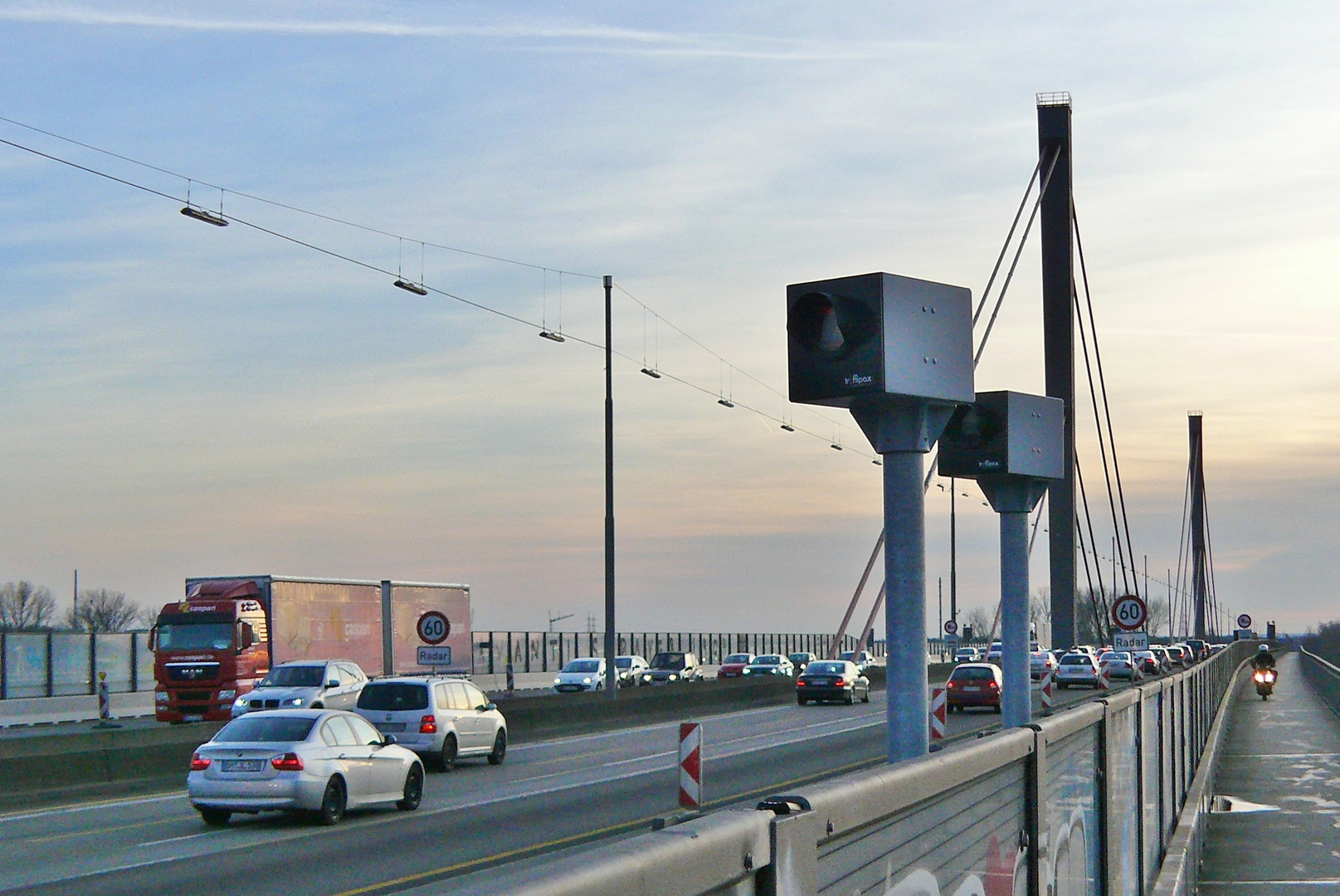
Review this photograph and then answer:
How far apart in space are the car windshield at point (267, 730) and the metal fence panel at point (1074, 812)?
13.4 meters

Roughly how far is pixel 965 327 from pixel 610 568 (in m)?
28.2

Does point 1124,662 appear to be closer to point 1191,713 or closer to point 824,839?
point 1191,713

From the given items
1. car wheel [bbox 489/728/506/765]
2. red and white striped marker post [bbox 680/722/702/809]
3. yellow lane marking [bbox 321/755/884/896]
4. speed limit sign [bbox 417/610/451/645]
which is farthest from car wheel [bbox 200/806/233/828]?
speed limit sign [bbox 417/610/451/645]

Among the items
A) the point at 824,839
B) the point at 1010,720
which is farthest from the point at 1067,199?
the point at 824,839

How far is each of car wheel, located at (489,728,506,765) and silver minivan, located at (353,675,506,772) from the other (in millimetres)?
701

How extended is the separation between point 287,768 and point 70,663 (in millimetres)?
32671

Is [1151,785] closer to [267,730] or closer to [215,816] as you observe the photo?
[267,730]

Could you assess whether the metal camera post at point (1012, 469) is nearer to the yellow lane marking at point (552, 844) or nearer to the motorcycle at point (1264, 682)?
the yellow lane marking at point (552, 844)

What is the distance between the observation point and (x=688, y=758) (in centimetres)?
1631

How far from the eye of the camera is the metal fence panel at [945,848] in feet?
11.3

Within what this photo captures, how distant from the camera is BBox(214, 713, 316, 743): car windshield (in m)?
19.4

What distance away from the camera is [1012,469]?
16.1m

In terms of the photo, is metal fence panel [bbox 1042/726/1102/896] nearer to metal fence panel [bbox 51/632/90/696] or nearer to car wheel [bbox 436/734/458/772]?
car wheel [bbox 436/734/458/772]

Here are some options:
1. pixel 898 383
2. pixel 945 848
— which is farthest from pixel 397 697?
pixel 945 848
